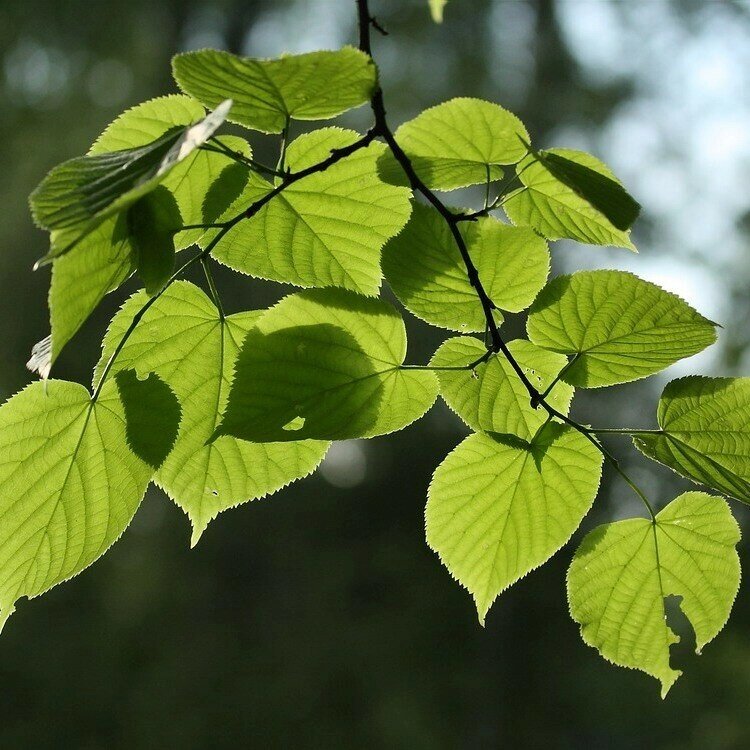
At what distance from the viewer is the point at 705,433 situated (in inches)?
22.2

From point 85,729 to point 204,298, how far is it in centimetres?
876

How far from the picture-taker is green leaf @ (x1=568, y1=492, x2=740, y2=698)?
600 mm

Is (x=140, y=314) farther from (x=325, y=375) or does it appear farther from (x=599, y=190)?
(x=599, y=190)

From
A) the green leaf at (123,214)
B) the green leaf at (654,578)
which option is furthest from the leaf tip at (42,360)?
the green leaf at (654,578)

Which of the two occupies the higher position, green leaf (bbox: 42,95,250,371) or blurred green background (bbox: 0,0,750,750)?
green leaf (bbox: 42,95,250,371)

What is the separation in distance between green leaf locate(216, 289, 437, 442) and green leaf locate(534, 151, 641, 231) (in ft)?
0.42

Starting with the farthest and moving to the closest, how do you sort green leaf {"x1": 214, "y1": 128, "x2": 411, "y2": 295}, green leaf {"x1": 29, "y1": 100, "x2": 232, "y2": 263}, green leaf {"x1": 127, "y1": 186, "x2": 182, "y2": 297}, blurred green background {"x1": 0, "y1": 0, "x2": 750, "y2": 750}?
blurred green background {"x1": 0, "y1": 0, "x2": 750, "y2": 750}
green leaf {"x1": 214, "y1": 128, "x2": 411, "y2": 295}
green leaf {"x1": 127, "y1": 186, "x2": 182, "y2": 297}
green leaf {"x1": 29, "y1": 100, "x2": 232, "y2": 263}

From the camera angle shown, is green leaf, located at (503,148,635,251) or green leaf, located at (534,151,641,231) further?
green leaf, located at (503,148,635,251)

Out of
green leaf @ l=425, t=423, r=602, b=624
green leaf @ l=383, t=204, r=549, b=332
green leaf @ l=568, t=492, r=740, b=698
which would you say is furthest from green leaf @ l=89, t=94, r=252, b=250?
green leaf @ l=568, t=492, r=740, b=698

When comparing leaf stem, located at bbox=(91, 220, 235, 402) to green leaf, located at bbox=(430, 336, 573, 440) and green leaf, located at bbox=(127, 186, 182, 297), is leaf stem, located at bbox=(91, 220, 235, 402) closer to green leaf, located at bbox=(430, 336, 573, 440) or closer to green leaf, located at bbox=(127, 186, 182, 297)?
green leaf, located at bbox=(127, 186, 182, 297)

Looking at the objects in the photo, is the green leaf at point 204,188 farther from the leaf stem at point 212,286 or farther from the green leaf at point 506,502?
the green leaf at point 506,502

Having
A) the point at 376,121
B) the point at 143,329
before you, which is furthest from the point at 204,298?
the point at 376,121

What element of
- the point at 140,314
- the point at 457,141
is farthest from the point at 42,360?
the point at 457,141

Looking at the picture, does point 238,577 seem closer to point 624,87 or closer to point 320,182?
point 624,87
